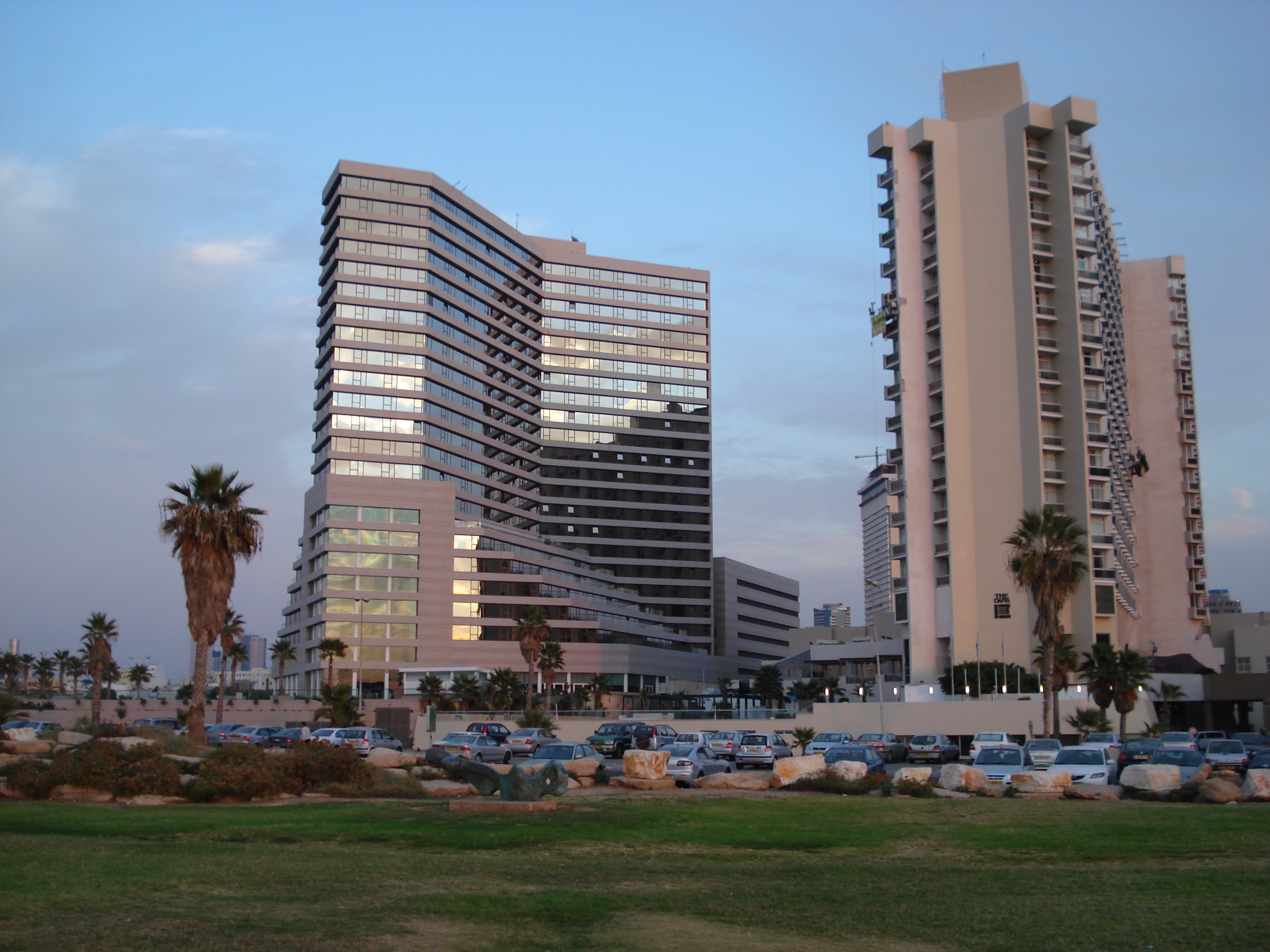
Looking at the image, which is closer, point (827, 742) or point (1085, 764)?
point (1085, 764)

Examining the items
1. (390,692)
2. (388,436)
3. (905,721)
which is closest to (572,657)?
(390,692)

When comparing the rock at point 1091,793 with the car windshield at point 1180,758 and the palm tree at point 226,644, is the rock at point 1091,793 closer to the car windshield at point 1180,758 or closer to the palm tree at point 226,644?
the car windshield at point 1180,758

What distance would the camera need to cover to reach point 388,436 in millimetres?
119438

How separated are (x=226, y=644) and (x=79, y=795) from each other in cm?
6877

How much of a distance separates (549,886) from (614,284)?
5946 inches

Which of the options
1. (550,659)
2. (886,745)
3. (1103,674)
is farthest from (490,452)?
(886,745)

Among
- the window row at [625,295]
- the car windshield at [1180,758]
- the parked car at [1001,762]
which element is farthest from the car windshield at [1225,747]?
the window row at [625,295]

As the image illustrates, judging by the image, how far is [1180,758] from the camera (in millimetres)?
31641

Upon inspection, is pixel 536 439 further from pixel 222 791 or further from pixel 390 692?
pixel 222 791

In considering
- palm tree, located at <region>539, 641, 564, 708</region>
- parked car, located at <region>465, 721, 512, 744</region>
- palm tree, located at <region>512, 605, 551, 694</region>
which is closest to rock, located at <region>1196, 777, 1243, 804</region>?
parked car, located at <region>465, 721, 512, 744</region>

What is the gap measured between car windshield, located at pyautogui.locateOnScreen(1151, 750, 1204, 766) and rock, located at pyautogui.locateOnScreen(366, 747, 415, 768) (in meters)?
22.5

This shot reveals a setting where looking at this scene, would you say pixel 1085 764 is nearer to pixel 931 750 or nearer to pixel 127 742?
pixel 931 750

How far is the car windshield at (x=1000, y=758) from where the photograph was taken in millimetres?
32062

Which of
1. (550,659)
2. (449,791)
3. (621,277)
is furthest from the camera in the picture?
(621,277)
